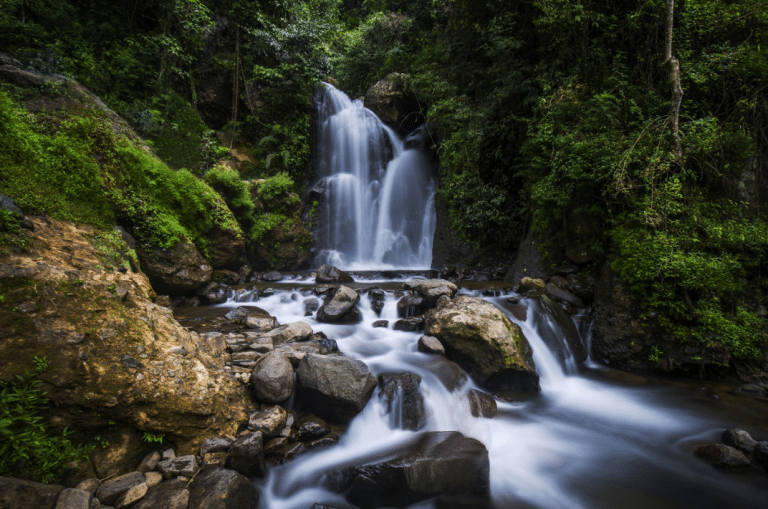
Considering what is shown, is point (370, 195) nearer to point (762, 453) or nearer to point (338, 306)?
point (338, 306)

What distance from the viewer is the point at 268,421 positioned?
3.35 meters

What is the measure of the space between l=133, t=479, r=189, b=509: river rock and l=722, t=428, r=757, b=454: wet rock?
561 centimetres

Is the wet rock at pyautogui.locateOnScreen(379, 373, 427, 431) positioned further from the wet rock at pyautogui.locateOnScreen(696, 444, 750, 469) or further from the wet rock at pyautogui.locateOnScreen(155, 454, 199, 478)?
the wet rock at pyautogui.locateOnScreen(696, 444, 750, 469)

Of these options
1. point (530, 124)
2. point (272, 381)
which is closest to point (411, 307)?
point (272, 381)

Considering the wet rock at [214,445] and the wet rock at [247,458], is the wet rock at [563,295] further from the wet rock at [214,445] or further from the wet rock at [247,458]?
the wet rock at [214,445]

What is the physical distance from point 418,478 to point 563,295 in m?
5.29

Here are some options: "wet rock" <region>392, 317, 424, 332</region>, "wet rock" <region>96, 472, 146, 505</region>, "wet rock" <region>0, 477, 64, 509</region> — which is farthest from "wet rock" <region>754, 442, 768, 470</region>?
"wet rock" <region>0, 477, 64, 509</region>

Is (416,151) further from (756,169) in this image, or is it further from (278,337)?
(278,337)

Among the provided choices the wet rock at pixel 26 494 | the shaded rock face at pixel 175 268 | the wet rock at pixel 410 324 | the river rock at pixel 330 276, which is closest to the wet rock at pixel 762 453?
the wet rock at pixel 410 324

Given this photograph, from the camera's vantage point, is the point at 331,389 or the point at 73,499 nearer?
the point at 73,499

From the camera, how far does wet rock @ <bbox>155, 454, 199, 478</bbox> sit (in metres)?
2.69

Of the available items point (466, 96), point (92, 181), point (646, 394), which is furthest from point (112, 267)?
point (466, 96)

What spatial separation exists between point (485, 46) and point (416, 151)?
16.7 feet

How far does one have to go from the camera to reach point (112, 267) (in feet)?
12.4
